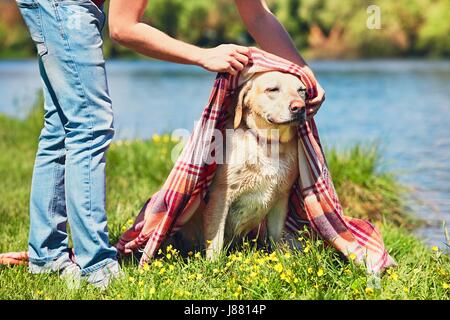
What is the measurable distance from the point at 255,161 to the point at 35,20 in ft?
3.85

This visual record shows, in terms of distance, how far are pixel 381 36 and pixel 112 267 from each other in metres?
24.6

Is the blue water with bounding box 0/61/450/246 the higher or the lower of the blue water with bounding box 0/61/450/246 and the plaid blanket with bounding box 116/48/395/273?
the lower

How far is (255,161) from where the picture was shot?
3428mm

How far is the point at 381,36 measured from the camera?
2670 cm

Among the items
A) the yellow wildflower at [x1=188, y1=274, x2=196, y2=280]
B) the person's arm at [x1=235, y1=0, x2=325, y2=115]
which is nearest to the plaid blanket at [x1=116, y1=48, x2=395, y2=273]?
the person's arm at [x1=235, y1=0, x2=325, y2=115]

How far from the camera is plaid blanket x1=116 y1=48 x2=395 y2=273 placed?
11.1ft

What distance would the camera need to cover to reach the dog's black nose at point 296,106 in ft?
10.7

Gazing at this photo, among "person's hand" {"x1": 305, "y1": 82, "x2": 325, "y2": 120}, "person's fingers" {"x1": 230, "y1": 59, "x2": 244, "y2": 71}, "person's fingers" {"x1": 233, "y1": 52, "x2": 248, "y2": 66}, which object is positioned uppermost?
"person's fingers" {"x1": 233, "y1": 52, "x2": 248, "y2": 66}

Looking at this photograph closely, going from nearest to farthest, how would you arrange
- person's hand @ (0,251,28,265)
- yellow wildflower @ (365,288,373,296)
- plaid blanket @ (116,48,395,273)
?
yellow wildflower @ (365,288,373,296)
plaid blanket @ (116,48,395,273)
person's hand @ (0,251,28,265)

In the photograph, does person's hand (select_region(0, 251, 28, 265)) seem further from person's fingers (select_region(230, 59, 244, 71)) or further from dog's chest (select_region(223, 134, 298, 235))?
person's fingers (select_region(230, 59, 244, 71))

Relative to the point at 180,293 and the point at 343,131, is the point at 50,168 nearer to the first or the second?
the point at 180,293

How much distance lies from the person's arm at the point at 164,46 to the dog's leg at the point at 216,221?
62 cm

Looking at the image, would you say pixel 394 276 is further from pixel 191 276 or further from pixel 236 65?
pixel 236 65

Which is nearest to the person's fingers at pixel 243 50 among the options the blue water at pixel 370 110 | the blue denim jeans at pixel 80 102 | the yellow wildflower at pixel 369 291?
the blue denim jeans at pixel 80 102
